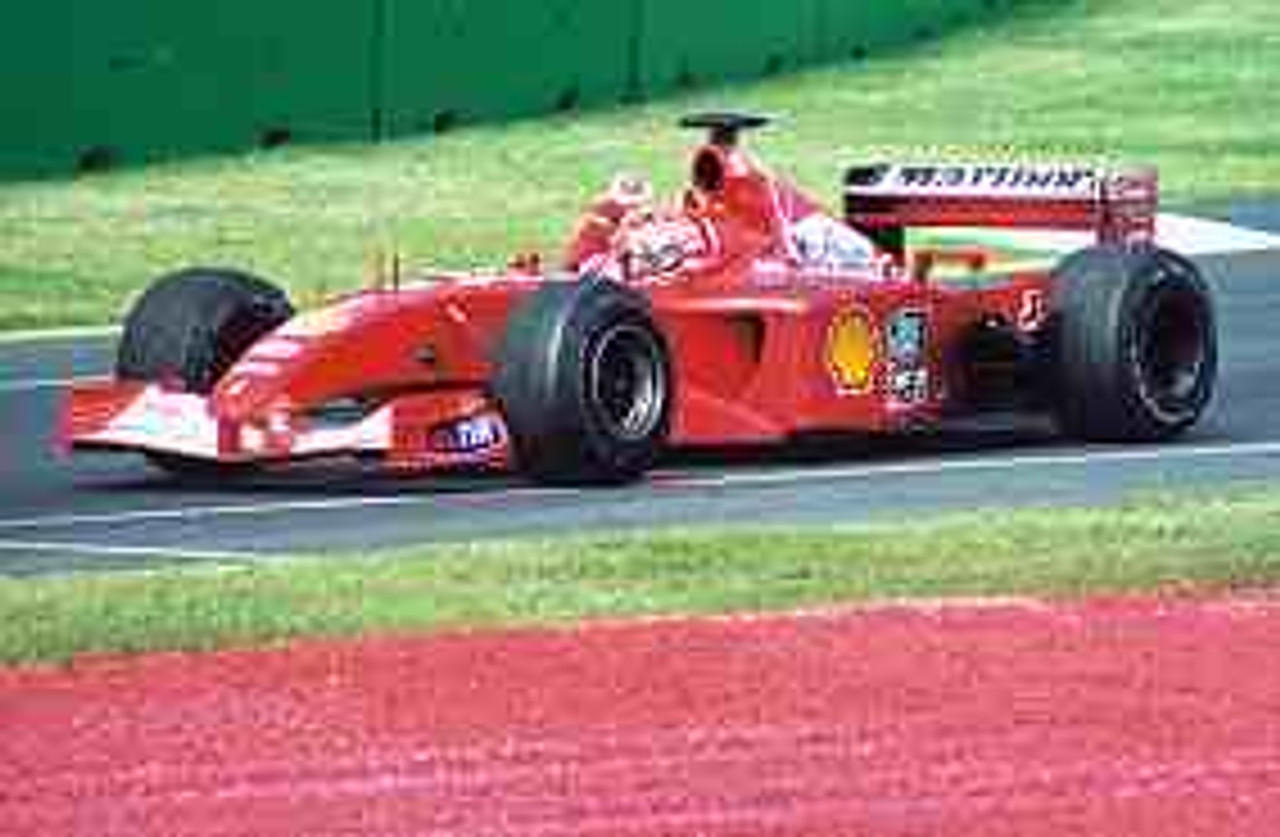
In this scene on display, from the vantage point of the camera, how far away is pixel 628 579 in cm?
1315

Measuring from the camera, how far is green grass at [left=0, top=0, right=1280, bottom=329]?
84.5ft

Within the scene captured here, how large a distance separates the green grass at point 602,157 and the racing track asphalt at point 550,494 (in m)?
6.88

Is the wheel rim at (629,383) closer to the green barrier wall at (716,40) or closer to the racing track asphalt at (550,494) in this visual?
the racing track asphalt at (550,494)

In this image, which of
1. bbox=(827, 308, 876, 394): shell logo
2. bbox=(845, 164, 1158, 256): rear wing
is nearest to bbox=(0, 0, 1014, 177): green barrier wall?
bbox=(845, 164, 1158, 256): rear wing

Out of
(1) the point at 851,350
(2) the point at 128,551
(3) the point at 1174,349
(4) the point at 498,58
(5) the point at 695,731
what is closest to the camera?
(5) the point at 695,731

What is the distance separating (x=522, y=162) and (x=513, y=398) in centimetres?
1508

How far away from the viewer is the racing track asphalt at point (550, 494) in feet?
48.0

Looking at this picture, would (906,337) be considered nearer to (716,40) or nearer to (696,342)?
(696,342)

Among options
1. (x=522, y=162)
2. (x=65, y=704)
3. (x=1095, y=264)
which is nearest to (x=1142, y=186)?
(x=1095, y=264)

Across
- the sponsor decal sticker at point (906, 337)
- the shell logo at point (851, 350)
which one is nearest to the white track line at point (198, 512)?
the shell logo at point (851, 350)

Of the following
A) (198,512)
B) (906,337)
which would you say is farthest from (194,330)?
(906,337)

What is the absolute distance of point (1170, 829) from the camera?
9.50m

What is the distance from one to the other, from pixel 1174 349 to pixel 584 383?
2664 millimetres

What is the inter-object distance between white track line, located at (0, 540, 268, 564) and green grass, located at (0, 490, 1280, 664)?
394 mm
